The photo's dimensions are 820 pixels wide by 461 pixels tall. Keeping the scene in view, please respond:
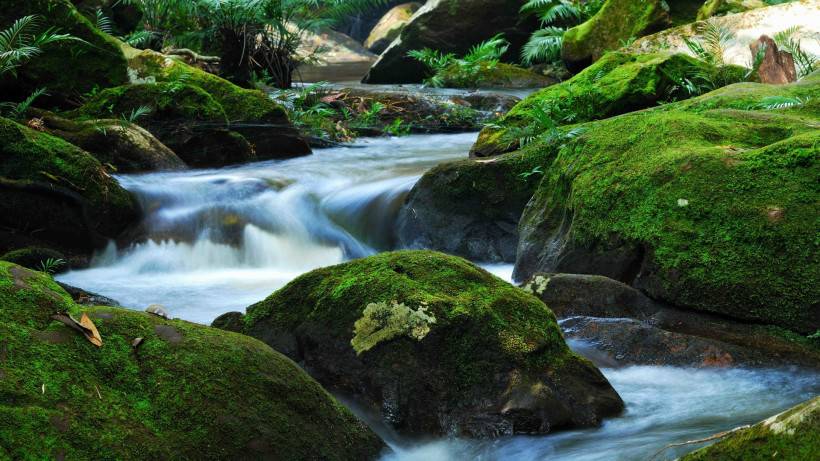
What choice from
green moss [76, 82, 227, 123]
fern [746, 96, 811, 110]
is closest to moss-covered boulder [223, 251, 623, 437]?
fern [746, 96, 811, 110]

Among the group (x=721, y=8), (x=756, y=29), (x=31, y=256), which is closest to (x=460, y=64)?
(x=721, y=8)

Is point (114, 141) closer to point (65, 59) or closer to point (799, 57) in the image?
point (65, 59)

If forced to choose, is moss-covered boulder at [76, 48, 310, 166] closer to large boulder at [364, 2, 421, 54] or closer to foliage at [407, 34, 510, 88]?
foliage at [407, 34, 510, 88]

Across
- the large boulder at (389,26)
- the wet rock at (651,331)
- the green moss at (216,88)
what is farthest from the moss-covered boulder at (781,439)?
the large boulder at (389,26)

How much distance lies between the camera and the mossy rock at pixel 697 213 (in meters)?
4.05

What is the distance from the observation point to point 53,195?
681cm

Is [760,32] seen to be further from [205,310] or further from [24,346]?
[24,346]

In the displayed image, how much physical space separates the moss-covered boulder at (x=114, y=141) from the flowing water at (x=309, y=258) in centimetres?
21

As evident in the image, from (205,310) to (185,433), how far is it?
11.6ft

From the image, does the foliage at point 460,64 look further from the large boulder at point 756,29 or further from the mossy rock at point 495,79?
the large boulder at point 756,29

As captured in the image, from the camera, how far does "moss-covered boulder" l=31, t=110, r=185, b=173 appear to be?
826 centimetres

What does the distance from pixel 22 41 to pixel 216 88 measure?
2329 mm

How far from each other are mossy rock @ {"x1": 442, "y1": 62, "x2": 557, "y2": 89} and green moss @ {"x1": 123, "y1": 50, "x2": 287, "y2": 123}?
610cm

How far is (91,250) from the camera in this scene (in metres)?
7.00
